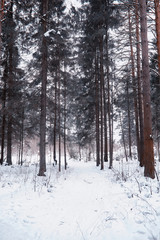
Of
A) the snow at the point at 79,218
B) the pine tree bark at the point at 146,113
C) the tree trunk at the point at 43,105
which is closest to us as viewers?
the snow at the point at 79,218

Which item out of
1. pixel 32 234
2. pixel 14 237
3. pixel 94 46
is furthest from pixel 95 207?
pixel 94 46

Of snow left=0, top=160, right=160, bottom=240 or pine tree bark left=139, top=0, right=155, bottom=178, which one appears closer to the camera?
snow left=0, top=160, right=160, bottom=240

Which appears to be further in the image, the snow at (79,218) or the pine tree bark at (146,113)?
the pine tree bark at (146,113)

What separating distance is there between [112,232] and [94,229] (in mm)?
327

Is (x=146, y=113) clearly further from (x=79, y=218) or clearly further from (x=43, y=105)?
(x=43, y=105)

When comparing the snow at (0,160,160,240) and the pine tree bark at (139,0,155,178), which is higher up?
the pine tree bark at (139,0,155,178)

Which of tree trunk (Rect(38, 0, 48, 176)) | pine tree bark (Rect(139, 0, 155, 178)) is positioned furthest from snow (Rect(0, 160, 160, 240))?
tree trunk (Rect(38, 0, 48, 176))

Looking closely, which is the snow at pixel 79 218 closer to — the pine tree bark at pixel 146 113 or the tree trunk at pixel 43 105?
the pine tree bark at pixel 146 113

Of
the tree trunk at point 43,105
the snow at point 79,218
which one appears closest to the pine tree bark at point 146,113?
the snow at point 79,218

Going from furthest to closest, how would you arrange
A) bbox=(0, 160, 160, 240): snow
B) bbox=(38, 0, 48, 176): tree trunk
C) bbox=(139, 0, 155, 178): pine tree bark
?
bbox=(38, 0, 48, 176): tree trunk < bbox=(139, 0, 155, 178): pine tree bark < bbox=(0, 160, 160, 240): snow

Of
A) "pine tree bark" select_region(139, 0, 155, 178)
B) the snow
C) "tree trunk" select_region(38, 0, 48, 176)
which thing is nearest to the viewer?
the snow

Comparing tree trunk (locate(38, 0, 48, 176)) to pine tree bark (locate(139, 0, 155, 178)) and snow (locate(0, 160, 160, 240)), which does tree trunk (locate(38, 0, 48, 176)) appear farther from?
pine tree bark (locate(139, 0, 155, 178))

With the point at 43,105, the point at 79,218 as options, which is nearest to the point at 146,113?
the point at 79,218

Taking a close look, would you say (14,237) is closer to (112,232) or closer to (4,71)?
(112,232)
